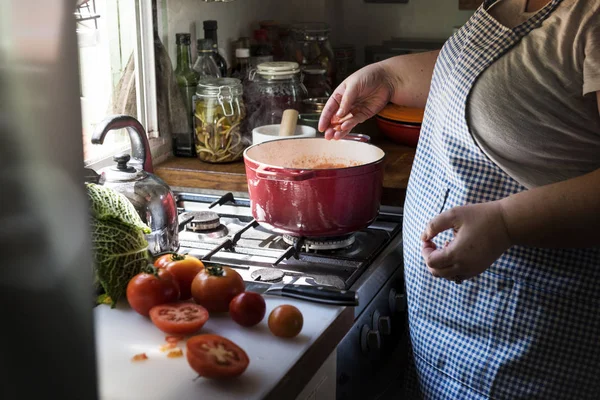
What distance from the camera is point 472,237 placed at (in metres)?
1.01

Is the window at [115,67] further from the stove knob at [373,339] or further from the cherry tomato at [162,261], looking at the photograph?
the stove knob at [373,339]

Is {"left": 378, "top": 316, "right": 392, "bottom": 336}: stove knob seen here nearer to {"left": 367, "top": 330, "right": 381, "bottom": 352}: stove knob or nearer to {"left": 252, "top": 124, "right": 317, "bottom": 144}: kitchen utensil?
{"left": 367, "top": 330, "right": 381, "bottom": 352}: stove knob

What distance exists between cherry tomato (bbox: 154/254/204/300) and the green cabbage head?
0.04 meters

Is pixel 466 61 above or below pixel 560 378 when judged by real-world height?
above

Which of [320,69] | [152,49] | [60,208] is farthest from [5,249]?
[320,69]

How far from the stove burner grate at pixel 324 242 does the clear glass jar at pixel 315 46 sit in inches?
36.7

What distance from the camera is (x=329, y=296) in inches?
45.6

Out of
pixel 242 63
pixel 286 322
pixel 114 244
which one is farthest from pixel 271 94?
pixel 286 322

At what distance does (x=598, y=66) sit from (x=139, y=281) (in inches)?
27.1

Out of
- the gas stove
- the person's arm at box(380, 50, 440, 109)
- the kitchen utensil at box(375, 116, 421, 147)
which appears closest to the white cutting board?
the gas stove

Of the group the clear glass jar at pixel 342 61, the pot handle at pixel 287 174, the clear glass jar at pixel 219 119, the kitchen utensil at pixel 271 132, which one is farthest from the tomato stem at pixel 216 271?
the clear glass jar at pixel 342 61

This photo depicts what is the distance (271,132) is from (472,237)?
77cm

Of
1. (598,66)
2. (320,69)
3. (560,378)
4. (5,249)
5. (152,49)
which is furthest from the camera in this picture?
(320,69)

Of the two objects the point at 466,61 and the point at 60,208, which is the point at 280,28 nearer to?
the point at 466,61
